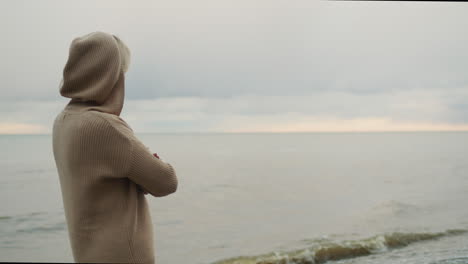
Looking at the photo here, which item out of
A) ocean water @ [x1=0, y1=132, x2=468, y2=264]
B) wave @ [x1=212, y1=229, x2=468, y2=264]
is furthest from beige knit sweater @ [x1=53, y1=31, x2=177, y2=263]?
wave @ [x1=212, y1=229, x2=468, y2=264]

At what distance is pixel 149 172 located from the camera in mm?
1695

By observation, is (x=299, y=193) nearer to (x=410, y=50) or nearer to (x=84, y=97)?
(x=84, y=97)

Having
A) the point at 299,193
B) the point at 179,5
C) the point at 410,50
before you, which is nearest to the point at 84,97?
the point at 299,193

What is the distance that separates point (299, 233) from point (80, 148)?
996cm

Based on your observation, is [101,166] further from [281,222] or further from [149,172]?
[281,222]

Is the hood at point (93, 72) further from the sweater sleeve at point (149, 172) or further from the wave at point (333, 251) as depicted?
the wave at point (333, 251)

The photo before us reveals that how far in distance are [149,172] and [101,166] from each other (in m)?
0.17

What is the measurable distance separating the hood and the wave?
22.9 feet

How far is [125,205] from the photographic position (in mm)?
1741

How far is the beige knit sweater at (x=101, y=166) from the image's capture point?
5.42ft

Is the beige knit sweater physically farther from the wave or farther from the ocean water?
the wave

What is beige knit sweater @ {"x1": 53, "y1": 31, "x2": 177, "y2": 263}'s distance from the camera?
1.65m

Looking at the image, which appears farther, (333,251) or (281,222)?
(281,222)

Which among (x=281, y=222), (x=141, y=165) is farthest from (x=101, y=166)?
(x=281, y=222)
